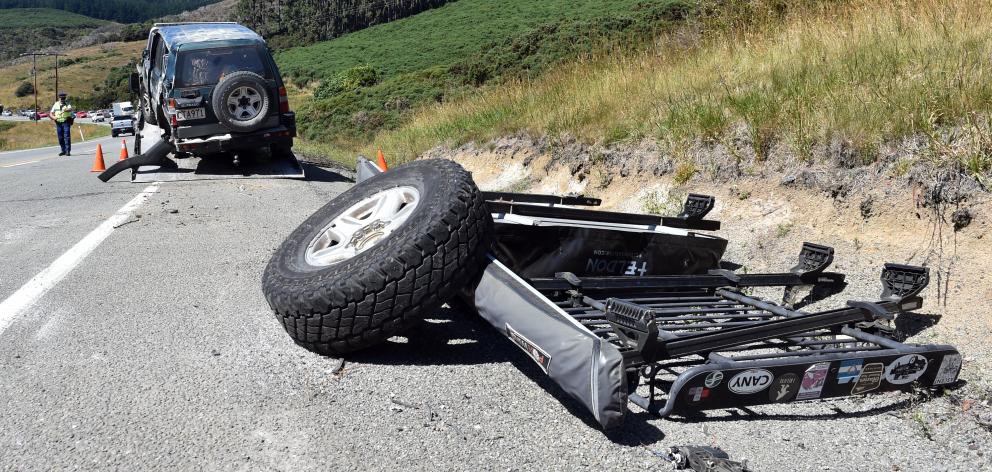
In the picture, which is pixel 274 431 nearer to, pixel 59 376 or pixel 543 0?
pixel 59 376

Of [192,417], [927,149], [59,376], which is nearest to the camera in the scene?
[192,417]

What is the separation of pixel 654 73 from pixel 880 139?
386 centimetres

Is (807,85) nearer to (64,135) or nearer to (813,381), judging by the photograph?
(813,381)

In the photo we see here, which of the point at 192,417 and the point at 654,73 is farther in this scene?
the point at 654,73

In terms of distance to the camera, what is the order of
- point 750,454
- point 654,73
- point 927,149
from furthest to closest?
point 654,73, point 927,149, point 750,454

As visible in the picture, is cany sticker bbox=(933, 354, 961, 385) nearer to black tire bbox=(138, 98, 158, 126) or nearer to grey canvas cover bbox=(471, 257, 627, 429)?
grey canvas cover bbox=(471, 257, 627, 429)

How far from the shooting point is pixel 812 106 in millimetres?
5848

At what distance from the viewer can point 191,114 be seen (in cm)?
1171

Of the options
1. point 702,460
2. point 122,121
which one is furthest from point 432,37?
point 702,460

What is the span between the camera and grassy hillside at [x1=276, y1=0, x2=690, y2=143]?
72.9 ft

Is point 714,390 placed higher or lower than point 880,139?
lower

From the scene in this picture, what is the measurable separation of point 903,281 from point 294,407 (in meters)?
3.05

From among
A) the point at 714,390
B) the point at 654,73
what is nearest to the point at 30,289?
the point at 714,390

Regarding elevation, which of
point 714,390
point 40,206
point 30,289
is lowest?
point 40,206
